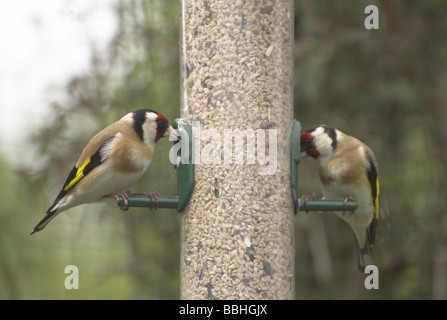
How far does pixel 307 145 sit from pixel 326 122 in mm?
1917

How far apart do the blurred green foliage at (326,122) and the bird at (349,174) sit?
45.2 inches

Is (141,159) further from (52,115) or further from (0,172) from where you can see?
(0,172)

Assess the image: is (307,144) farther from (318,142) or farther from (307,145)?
(318,142)

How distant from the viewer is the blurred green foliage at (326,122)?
21.5 feet

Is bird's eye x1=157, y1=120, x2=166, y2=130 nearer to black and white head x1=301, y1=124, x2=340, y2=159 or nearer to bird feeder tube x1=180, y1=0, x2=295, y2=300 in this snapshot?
bird feeder tube x1=180, y1=0, x2=295, y2=300

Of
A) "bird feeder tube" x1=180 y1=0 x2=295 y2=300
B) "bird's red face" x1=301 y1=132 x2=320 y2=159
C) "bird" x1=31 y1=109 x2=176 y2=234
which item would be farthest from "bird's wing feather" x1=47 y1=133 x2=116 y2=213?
"bird's red face" x1=301 y1=132 x2=320 y2=159

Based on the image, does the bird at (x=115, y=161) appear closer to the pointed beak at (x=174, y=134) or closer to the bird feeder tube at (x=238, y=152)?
the pointed beak at (x=174, y=134)

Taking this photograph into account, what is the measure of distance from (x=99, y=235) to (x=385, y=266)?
2.79m

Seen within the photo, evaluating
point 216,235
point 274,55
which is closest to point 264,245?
point 216,235

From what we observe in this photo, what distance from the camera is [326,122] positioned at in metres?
6.84

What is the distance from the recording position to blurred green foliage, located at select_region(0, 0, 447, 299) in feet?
21.5

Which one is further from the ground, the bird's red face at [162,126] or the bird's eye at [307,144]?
the bird's red face at [162,126]

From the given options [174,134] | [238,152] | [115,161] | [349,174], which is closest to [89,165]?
[115,161]

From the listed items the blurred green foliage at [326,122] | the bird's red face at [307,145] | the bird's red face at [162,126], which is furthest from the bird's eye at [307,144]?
the blurred green foliage at [326,122]
